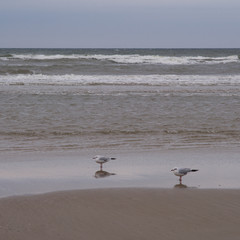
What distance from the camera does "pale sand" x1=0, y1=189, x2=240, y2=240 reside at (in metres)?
5.60

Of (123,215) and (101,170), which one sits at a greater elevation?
(101,170)

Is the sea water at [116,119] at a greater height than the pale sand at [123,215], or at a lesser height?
greater

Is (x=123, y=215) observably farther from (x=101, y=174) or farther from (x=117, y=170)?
(x=117, y=170)

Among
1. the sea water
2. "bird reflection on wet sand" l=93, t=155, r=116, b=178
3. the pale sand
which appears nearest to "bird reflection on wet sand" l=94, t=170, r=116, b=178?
"bird reflection on wet sand" l=93, t=155, r=116, b=178

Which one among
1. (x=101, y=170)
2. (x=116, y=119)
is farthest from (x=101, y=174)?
(x=116, y=119)

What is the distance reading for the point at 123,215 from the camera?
6.17 metres

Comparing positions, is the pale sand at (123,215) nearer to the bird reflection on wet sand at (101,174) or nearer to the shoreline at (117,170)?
the shoreline at (117,170)

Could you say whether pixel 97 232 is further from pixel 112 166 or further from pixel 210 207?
pixel 112 166

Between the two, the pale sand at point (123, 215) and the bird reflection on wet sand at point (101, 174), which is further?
the bird reflection on wet sand at point (101, 174)

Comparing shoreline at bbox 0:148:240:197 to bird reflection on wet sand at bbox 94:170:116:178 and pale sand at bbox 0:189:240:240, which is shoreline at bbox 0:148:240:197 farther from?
pale sand at bbox 0:189:240:240

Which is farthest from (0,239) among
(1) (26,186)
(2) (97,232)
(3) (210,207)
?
(3) (210,207)

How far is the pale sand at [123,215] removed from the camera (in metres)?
5.60

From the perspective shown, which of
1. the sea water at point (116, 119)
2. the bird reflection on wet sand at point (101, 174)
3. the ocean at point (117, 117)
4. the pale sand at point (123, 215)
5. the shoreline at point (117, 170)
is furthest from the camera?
the ocean at point (117, 117)

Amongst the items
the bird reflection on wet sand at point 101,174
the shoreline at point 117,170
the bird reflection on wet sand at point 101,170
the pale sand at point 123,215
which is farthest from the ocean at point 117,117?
the pale sand at point 123,215
